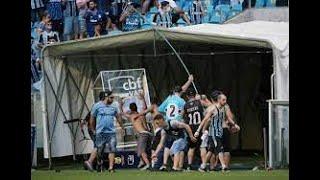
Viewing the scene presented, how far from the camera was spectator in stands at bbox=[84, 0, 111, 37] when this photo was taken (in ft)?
25.3

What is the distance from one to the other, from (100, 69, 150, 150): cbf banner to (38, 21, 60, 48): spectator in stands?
73 cm

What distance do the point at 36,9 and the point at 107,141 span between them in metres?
1.87

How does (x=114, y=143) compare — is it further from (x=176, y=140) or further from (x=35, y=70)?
(x=35, y=70)

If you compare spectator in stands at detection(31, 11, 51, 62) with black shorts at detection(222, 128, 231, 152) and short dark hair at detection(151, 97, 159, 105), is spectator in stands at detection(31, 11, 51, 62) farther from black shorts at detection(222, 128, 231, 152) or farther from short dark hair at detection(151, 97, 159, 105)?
black shorts at detection(222, 128, 231, 152)

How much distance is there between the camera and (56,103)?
786 cm

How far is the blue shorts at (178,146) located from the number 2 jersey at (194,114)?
19 cm

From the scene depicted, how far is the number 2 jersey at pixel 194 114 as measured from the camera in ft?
25.2

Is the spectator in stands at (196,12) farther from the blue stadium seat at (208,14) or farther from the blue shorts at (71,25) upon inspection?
the blue shorts at (71,25)

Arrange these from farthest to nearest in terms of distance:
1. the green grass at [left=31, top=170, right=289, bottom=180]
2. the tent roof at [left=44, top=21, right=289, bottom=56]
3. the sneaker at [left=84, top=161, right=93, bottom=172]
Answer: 1. the sneaker at [left=84, top=161, right=93, bottom=172]
2. the green grass at [left=31, top=170, right=289, bottom=180]
3. the tent roof at [left=44, top=21, right=289, bottom=56]

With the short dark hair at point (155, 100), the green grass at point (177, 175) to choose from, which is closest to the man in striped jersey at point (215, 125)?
the green grass at point (177, 175)

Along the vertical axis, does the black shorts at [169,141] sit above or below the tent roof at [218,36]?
below

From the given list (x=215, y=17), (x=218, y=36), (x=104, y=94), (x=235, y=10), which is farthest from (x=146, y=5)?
(x=104, y=94)

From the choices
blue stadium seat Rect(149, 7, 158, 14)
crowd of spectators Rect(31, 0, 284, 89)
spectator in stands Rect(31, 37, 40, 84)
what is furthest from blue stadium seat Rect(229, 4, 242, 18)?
spectator in stands Rect(31, 37, 40, 84)

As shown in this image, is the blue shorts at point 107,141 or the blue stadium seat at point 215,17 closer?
the blue stadium seat at point 215,17
